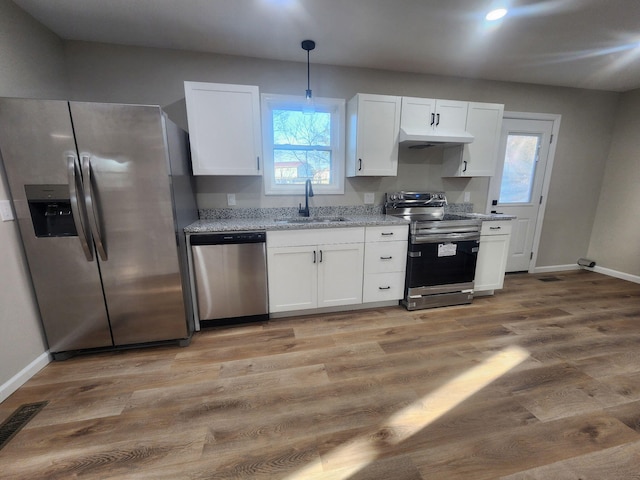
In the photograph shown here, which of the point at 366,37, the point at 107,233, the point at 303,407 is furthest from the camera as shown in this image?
the point at 366,37

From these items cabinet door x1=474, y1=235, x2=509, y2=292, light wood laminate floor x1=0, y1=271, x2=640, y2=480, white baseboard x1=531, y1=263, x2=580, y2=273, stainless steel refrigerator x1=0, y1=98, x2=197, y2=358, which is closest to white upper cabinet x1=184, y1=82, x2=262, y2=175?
stainless steel refrigerator x1=0, y1=98, x2=197, y2=358

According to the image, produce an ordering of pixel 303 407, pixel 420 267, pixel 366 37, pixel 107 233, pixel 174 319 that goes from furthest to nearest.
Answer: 1. pixel 420 267
2. pixel 366 37
3. pixel 174 319
4. pixel 107 233
5. pixel 303 407

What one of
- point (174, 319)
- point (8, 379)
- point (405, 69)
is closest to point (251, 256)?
point (174, 319)

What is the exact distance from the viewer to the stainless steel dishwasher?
2.28m

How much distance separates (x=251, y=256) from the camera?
7.76 feet

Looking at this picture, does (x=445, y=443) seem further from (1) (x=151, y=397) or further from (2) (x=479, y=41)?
(2) (x=479, y=41)

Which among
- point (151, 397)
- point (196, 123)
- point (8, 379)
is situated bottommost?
point (151, 397)

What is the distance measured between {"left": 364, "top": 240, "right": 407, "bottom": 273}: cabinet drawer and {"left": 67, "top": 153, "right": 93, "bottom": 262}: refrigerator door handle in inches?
87.2

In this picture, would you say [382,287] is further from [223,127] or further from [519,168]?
[519,168]

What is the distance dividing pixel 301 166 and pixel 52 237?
2152 millimetres

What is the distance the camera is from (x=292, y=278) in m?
2.51

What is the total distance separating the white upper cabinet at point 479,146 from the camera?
2.88m

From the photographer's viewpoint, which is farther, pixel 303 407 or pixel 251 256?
pixel 251 256

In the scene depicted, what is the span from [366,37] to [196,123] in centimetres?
165
